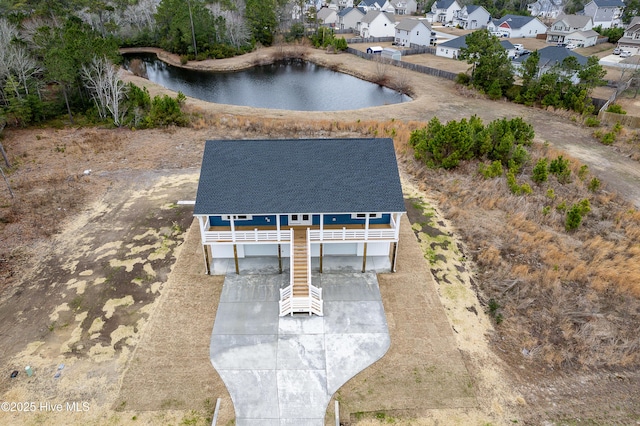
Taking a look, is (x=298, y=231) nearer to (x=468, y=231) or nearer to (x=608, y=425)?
(x=468, y=231)

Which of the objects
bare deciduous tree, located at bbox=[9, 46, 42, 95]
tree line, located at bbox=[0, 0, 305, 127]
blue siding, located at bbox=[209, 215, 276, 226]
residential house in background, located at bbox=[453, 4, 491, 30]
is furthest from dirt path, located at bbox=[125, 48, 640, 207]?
residential house in background, located at bbox=[453, 4, 491, 30]

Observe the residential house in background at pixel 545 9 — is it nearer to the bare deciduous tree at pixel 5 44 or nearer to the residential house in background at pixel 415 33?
the residential house in background at pixel 415 33

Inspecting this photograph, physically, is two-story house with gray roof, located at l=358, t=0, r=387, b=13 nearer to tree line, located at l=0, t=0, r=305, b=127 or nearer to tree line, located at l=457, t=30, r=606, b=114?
tree line, located at l=457, t=30, r=606, b=114

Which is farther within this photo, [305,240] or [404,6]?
[404,6]

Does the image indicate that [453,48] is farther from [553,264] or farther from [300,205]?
[300,205]

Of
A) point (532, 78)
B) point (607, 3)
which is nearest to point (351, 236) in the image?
point (532, 78)

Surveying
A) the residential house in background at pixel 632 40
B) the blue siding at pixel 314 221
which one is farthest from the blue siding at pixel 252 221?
the residential house in background at pixel 632 40

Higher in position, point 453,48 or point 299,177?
point 453,48
